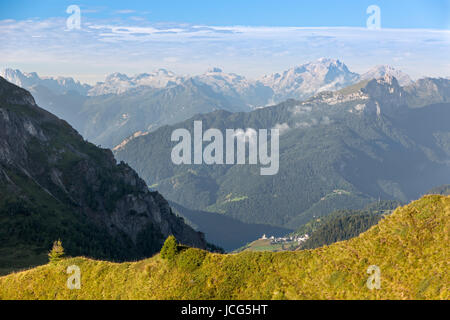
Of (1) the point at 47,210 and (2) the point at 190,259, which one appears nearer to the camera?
(2) the point at 190,259

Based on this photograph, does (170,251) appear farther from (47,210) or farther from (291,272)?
(47,210)

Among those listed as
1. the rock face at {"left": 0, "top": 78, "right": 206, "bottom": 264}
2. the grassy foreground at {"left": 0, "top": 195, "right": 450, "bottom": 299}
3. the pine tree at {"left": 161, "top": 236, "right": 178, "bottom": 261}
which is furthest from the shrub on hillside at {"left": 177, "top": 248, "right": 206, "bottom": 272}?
the rock face at {"left": 0, "top": 78, "right": 206, "bottom": 264}

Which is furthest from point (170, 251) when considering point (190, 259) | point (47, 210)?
point (47, 210)

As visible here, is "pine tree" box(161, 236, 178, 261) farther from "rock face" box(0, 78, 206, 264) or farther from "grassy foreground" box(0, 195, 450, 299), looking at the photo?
"rock face" box(0, 78, 206, 264)

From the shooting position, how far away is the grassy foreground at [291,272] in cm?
4612

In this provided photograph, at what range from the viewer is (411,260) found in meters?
47.0

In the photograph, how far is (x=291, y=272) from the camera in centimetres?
5081

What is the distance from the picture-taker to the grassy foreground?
46125mm
